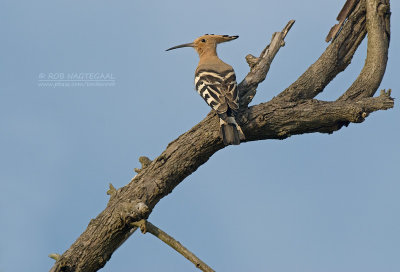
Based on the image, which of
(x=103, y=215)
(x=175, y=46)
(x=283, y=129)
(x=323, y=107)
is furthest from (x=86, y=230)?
(x=175, y=46)

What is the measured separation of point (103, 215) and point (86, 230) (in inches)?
5.7

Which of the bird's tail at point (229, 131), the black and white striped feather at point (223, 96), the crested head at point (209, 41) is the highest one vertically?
the crested head at point (209, 41)

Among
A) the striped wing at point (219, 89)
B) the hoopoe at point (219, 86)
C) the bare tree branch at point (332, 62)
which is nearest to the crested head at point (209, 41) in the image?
the hoopoe at point (219, 86)

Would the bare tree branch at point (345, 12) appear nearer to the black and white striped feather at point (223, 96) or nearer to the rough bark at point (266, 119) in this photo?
the rough bark at point (266, 119)

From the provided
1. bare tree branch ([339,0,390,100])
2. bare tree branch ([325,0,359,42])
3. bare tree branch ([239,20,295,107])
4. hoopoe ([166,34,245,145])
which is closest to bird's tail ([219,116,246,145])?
hoopoe ([166,34,245,145])

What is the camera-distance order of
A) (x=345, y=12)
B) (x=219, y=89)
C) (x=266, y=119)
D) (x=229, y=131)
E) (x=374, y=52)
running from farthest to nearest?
1. (x=345, y=12)
2. (x=374, y=52)
3. (x=219, y=89)
4. (x=266, y=119)
5. (x=229, y=131)

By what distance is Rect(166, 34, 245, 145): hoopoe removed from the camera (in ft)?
13.1

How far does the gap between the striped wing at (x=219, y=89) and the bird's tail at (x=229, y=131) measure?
119 millimetres

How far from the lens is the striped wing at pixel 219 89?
13.8 ft

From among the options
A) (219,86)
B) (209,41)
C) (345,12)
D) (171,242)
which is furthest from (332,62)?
(171,242)

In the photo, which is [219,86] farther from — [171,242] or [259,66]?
[171,242]

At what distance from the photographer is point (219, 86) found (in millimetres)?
4492

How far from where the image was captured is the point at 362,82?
4812 mm

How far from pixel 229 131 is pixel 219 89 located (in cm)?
58
